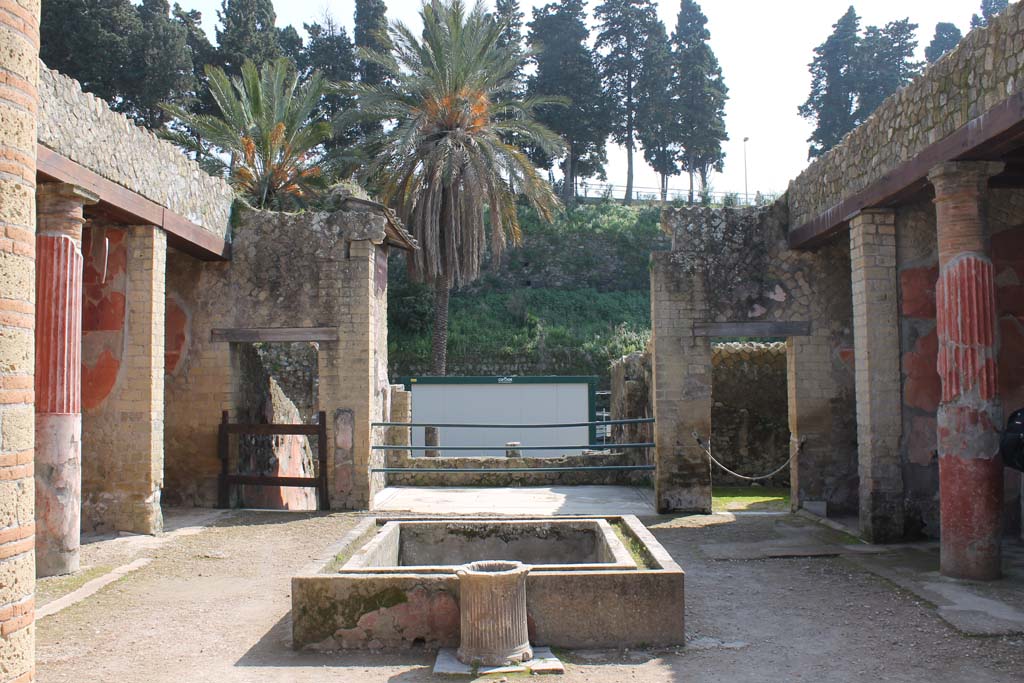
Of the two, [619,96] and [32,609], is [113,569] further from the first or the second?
[619,96]

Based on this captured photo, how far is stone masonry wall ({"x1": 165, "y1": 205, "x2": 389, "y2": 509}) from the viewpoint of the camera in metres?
11.5

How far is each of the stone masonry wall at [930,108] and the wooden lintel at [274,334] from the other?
642 cm

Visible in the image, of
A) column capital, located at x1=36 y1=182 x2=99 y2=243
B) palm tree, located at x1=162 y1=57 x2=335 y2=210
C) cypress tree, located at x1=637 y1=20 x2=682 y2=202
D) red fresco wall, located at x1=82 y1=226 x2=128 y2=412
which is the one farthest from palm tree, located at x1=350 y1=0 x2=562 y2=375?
cypress tree, located at x1=637 y1=20 x2=682 y2=202

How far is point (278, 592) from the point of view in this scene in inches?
286

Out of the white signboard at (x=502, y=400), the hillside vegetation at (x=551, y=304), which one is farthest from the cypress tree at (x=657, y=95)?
the white signboard at (x=502, y=400)

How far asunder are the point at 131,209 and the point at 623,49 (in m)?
38.3

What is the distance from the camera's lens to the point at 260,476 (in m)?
11.6

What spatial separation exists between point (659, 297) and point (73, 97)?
6978 millimetres

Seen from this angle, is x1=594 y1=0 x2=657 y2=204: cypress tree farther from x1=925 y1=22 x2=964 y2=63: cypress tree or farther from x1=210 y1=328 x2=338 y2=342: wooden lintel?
x1=210 y1=328 x2=338 y2=342: wooden lintel

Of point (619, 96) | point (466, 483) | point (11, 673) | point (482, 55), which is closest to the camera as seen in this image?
point (11, 673)

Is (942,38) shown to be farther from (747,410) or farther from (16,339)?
(16,339)

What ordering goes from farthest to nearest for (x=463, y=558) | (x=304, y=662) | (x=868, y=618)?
1. (x=463, y=558)
2. (x=868, y=618)
3. (x=304, y=662)

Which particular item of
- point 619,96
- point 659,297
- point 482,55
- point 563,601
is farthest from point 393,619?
point 619,96

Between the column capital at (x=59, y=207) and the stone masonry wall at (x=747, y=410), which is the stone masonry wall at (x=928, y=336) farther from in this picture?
the column capital at (x=59, y=207)
